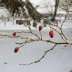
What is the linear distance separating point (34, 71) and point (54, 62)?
4.81 feet

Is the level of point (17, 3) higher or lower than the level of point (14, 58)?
higher

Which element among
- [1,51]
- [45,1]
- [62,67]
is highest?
[62,67]

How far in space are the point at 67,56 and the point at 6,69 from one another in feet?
10.3

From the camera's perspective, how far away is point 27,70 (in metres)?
8.80

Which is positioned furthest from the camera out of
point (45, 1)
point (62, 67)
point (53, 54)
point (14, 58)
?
point (45, 1)

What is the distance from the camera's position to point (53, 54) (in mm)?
11492

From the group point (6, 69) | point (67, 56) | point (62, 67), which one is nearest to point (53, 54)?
point (67, 56)

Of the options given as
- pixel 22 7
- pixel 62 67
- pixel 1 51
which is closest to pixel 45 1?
pixel 22 7

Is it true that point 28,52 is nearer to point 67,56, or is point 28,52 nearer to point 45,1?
point 67,56

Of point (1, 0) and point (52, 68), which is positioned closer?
point (52, 68)

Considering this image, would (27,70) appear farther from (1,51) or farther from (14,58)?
(1,51)

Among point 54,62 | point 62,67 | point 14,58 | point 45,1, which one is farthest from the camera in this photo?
point 45,1

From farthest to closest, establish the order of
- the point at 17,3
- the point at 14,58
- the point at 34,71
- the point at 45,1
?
1. the point at 45,1
2. the point at 17,3
3. the point at 14,58
4. the point at 34,71

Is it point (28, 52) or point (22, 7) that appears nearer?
point (28, 52)
